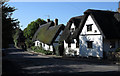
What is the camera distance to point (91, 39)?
76.1 ft

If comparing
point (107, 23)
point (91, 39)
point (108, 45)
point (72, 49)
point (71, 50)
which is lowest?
point (71, 50)

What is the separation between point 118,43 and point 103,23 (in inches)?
142

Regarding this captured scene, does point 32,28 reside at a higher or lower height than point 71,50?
higher

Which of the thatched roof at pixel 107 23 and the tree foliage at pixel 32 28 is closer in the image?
the thatched roof at pixel 107 23

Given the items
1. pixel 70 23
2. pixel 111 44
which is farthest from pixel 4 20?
pixel 70 23

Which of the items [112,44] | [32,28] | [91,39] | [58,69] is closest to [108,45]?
[112,44]

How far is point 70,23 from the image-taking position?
2966 centimetres

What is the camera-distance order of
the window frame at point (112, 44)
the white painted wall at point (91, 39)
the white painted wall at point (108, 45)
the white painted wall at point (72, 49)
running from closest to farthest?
the white painted wall at point (108, 45)
the white painted wall at point (91, 39)
the window frame at point (112, 44)
the white painted wall at point (72, 49)

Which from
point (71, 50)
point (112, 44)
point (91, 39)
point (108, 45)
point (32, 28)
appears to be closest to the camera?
point (108, 45)

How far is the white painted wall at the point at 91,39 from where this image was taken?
21828 mm

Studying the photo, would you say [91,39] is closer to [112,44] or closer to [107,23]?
[112,44]

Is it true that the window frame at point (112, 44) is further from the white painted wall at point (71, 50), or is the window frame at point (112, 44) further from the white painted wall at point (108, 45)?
the white painted wall at point (71, 50)

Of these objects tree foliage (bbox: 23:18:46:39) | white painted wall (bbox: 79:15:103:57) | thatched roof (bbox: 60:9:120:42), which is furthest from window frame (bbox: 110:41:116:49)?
tree foliage (bbox: 23:18:46:39)

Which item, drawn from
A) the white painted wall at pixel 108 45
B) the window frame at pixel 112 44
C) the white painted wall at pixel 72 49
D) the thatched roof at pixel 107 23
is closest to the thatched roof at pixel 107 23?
the thatched roof at pixel 107 23
